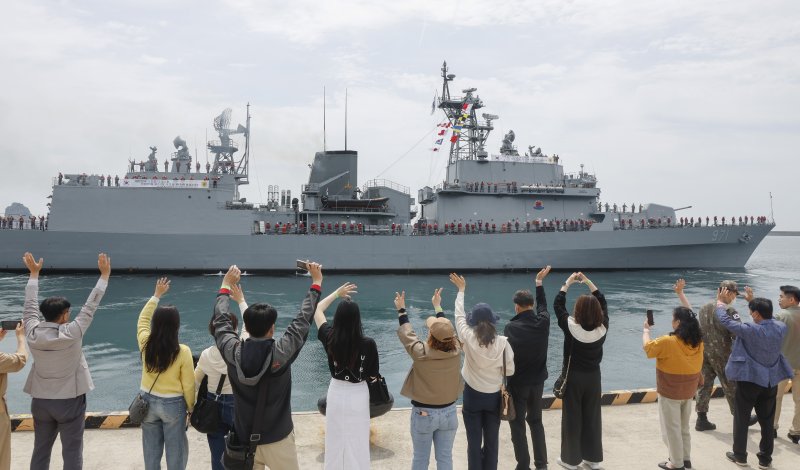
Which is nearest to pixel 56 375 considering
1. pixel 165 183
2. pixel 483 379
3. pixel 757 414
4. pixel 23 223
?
pixel 483 379

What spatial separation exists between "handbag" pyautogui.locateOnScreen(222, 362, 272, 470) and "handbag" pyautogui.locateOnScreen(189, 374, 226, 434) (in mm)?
323

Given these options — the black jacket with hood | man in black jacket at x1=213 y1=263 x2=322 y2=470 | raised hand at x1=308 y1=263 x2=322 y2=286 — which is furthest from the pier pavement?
raised hand at x1=308 y1=263 x2=322 y2=286

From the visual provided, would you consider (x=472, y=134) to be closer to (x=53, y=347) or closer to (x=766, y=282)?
(x=766, y=282)

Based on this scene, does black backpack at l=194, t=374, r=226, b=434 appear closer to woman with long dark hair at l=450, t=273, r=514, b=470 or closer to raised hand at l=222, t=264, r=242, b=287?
raised hand at l=222, t=264, r=242, b=287

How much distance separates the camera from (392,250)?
77.9 ft

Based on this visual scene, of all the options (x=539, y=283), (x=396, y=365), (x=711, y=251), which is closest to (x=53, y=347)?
(x=539, y=283)

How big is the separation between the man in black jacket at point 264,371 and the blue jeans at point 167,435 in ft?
1.76

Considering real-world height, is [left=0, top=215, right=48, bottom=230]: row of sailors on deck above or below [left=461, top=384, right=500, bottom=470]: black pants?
above

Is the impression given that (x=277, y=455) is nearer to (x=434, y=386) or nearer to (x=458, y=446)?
(x=434, y=386)

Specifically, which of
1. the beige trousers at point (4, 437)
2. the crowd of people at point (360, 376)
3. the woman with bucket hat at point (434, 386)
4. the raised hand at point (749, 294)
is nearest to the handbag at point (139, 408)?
the crowd of people at point (360, 376)

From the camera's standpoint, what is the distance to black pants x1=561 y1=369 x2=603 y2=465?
10.0 feet

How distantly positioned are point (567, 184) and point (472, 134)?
244 inches

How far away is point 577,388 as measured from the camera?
306 cm

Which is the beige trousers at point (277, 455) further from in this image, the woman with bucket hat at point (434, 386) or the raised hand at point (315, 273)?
the raised hand at point (315, 273)
